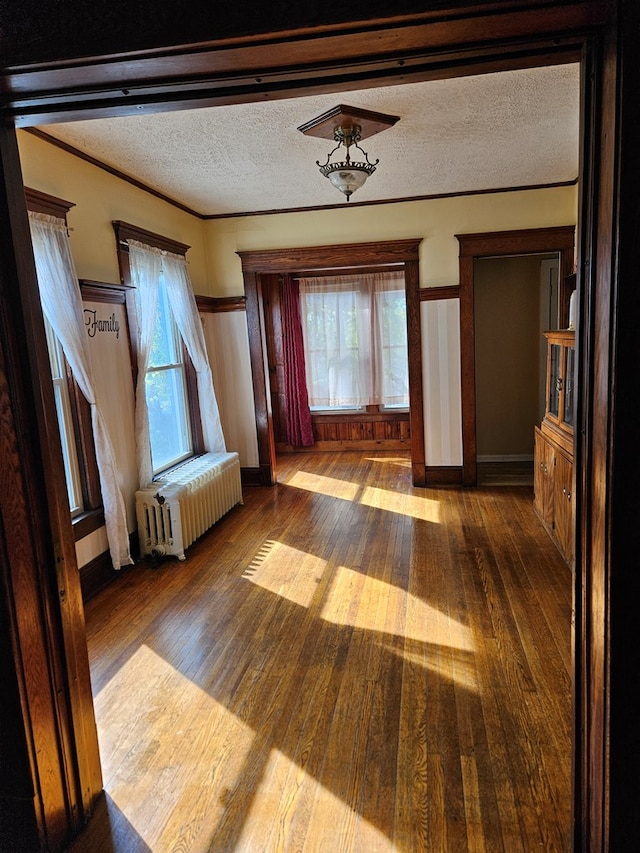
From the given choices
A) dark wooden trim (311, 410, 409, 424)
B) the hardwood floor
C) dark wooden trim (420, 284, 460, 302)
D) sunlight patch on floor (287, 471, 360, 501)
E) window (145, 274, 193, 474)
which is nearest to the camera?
the hardwood floor

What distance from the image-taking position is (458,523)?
15.9 feet

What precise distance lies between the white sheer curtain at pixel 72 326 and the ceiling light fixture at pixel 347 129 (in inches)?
63.4

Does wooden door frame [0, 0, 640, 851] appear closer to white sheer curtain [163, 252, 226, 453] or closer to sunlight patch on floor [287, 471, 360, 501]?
white sheer curtain [163, 252, 226, 453]

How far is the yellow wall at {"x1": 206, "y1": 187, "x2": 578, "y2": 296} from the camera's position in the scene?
17.7 ft

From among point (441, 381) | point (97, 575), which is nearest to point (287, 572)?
point (97, 575)

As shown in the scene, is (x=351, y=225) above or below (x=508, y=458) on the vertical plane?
above

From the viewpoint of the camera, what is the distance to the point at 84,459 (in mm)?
3754

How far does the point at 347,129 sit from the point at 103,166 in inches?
69.6

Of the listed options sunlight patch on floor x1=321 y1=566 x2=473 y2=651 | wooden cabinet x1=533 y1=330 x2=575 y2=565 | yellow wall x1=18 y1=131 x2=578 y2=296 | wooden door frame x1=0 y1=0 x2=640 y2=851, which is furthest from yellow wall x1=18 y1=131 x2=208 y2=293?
wooden cabinet x1=533 y1=330 x2=575 y2=565

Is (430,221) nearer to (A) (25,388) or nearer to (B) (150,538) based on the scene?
(B) (150,538)

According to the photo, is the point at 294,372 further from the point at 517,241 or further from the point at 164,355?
the point at 517,241

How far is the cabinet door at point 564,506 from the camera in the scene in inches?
149

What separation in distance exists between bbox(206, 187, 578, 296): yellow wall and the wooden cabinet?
→ 5.39 ft

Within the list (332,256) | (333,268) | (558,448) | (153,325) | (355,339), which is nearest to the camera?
(558,448)
